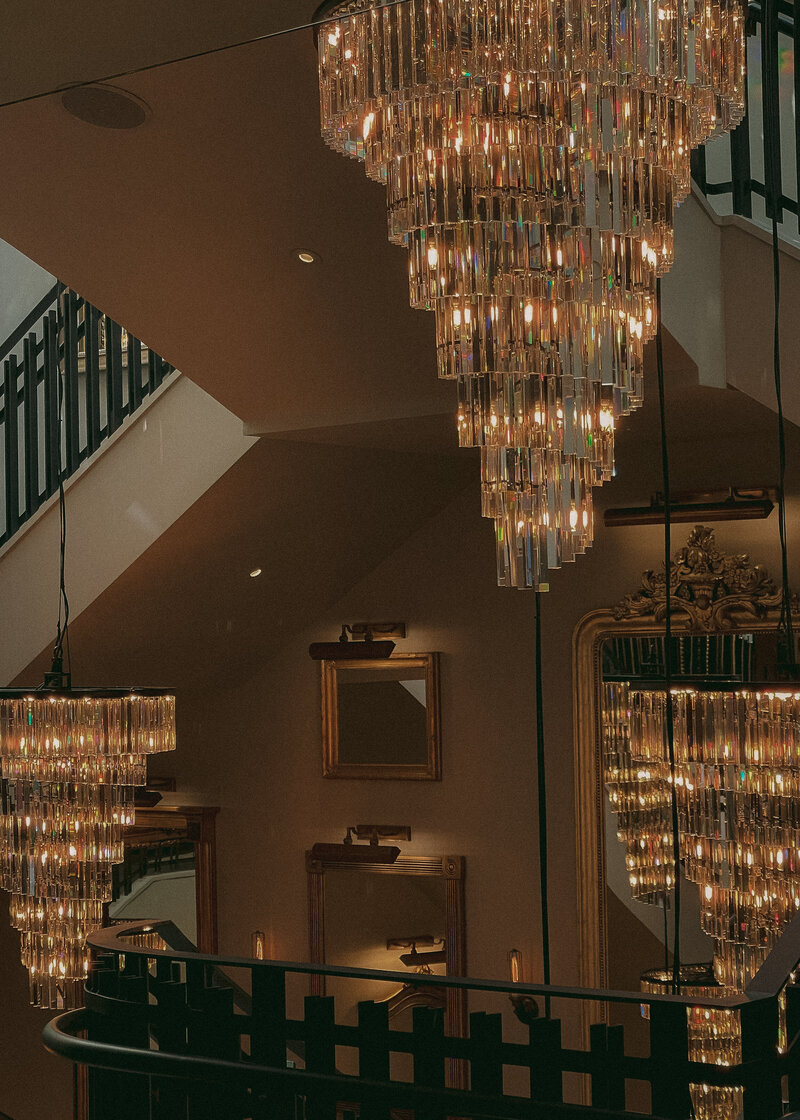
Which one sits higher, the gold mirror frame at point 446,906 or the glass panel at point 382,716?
the glass panel at point 382,716

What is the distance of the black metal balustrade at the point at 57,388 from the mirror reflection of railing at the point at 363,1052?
4.24m

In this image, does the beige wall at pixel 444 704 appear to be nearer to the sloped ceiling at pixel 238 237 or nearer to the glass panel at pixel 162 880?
the glass panel at pixel 162 880

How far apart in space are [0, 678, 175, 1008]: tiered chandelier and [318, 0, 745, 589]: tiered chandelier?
2536 millimetres

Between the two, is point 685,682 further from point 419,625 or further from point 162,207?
point 419,625

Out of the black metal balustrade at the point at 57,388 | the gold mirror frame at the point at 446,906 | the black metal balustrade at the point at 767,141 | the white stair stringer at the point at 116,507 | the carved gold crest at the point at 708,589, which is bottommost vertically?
the gold mirror frame at the point at 446,906

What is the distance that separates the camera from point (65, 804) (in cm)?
509

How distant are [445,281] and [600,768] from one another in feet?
16.1

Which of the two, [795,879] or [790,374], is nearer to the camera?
[795,879]

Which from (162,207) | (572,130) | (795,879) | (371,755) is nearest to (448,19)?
(572,130)

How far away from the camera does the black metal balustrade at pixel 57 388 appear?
646 cm

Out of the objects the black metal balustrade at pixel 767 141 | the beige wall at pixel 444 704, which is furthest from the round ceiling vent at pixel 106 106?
the beige wall at pixel 444 704

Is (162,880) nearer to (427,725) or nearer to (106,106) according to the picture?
(427,725)

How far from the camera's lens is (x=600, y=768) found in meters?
7.16

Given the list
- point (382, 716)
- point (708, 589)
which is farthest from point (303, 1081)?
point (382, 716)
